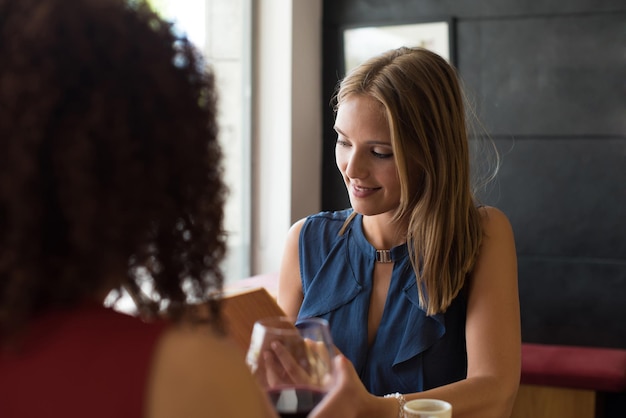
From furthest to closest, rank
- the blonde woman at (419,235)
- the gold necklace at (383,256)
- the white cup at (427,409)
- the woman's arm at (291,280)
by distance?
the woman's arm at (291,280)
the gold necklace at (383,256)
the blonde woman at (419,235)
the white cup at (427,409)

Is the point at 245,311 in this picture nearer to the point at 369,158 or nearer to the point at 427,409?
the point at 427,409

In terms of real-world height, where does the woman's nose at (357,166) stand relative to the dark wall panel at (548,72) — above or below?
below

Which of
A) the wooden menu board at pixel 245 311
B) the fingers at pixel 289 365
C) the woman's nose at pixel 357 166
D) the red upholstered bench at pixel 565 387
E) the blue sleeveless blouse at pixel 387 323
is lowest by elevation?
the red upholstered bench at pixel 565 387

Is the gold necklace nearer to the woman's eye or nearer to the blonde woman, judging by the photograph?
the blonde woman

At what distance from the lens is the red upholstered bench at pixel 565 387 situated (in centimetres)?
341

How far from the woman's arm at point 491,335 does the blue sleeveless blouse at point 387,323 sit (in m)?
0.10

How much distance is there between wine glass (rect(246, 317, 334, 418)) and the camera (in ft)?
2.65

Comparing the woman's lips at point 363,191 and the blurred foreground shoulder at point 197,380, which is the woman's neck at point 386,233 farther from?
the blurred foreground shoulder at point 197,380

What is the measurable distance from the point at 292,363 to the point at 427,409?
1.32 ft

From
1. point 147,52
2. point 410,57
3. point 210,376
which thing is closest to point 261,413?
point 210,376

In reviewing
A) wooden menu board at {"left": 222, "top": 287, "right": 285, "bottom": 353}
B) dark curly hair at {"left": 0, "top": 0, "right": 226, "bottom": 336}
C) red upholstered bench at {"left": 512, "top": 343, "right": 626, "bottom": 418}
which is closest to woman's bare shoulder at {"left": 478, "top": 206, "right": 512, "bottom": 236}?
wooden menu board at {"left": 222, "top": 287, "right": 285, "bottom": 353}

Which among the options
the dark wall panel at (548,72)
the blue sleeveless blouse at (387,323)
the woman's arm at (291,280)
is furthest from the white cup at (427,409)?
the dark wall panel at (548,72)

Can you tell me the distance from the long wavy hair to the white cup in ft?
2.23

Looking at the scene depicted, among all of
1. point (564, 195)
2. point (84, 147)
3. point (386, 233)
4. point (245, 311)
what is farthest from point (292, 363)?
point (564, 195)
